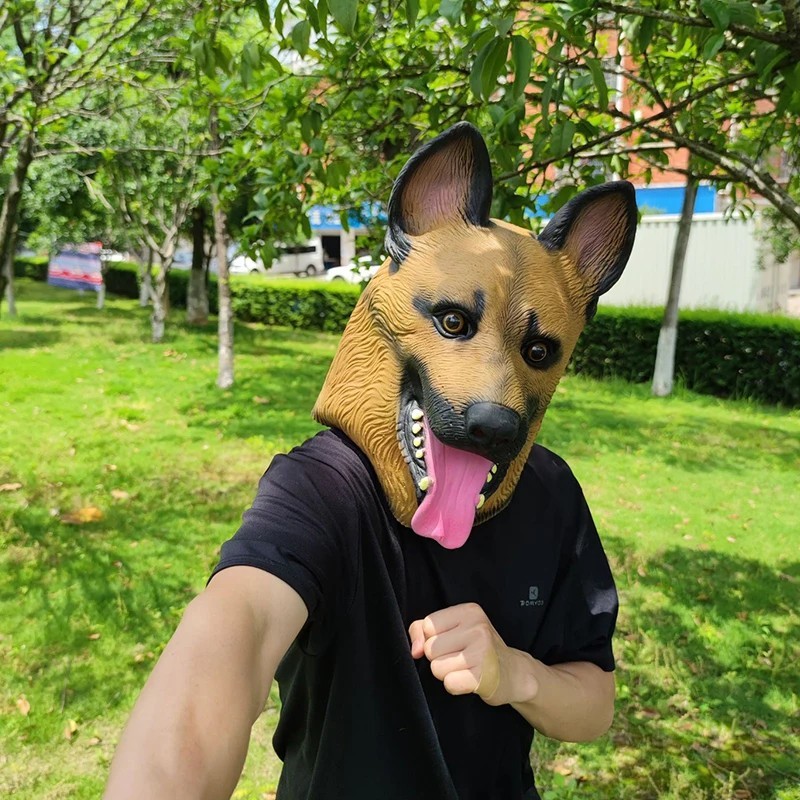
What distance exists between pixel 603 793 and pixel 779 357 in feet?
28.6

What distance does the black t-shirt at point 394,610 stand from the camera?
1.15 metres

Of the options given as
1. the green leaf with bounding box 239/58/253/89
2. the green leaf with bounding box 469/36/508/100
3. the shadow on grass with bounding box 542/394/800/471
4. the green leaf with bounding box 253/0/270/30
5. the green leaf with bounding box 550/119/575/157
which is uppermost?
the green leaf with bounding box 253/0/270/30

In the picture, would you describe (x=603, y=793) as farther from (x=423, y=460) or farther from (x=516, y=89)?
(x=516, y=89)

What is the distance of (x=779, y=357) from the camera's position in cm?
1027

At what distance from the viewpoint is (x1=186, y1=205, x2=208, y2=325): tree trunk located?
46.4 feet

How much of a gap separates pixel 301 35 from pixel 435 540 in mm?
1451

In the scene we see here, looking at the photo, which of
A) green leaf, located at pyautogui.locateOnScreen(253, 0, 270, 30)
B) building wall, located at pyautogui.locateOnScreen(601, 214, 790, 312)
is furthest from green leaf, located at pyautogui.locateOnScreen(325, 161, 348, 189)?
building wall, located at pyautogui.locateOnScreen(601, 214, 790, 312)

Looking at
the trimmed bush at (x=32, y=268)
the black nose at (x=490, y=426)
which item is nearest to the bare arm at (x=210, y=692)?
the black nose at (x=490, y=426)

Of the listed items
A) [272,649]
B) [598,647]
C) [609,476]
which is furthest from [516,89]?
[609,476]

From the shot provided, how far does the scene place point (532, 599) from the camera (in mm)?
1372

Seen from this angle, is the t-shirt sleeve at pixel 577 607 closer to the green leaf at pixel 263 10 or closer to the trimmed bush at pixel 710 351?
the green leaf at pixel 263 10

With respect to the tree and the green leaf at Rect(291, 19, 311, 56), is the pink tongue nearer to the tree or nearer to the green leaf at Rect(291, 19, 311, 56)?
the green leaf at Rect(291, 19, 311, 56)

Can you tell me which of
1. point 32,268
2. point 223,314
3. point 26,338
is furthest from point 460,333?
point 32,268

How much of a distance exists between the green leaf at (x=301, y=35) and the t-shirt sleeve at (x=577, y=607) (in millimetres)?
1368
